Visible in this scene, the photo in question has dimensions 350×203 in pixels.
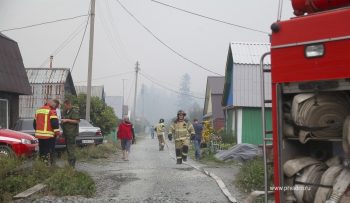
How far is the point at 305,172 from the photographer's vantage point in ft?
15.1

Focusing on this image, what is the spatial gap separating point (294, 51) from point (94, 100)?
28076 millimetres

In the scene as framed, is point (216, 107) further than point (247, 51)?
Yes

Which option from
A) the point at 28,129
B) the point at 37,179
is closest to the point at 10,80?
the point at 28,129

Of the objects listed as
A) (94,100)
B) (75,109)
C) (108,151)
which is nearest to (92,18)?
(108,151)

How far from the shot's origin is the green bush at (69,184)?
9127 mm

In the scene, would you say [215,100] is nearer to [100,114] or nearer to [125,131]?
[100,114]

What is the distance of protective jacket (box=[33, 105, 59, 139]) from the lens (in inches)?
461

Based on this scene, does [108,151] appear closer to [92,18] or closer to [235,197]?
[92,18]

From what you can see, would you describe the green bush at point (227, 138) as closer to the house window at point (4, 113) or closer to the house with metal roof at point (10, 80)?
the house with metal roof at point (10, 80)

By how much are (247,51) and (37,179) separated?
1844cm

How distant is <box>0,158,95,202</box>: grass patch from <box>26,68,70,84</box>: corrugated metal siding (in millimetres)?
30979

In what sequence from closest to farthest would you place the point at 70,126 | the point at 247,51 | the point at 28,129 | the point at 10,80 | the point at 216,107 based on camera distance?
1. the point at 70,126
2. the point at 28,129
3. the point at 10,80
4. the point at 247,51
5. the point at 216,107

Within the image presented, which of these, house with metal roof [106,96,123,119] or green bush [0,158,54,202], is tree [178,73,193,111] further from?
green bush [0,158,54,202]

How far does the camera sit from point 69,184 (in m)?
9.38
